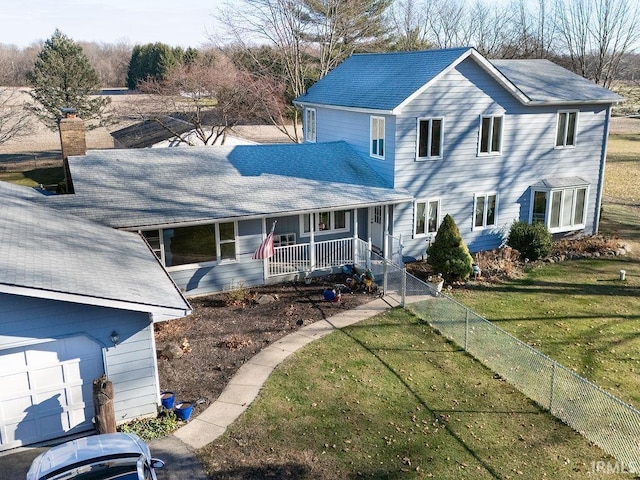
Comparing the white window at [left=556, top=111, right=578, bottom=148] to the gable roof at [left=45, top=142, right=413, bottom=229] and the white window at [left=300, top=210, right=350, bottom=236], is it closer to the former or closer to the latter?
the gable roof at [left=45, top=142, right=413, bottom=229]

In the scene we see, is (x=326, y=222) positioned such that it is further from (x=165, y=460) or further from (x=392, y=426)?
(x=165, y=460)

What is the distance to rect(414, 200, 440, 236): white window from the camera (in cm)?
2128

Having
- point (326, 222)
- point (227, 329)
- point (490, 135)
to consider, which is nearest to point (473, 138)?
point (490, 135)

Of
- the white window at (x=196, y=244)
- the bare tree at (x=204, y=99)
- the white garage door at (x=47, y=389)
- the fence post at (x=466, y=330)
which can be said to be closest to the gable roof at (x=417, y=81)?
the white window at (x=196, y=244)

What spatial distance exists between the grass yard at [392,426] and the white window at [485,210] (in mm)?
9209

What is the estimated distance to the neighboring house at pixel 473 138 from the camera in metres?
20.3

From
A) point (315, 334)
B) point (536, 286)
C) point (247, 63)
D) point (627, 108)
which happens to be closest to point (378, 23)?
point (247, 63)

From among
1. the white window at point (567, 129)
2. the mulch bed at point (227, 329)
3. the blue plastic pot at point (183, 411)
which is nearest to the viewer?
the blue plastic pot at point (183, 411)

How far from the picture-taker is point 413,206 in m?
20.9

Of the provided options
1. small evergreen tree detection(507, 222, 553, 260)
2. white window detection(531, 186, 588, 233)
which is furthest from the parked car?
white window detection(531, 186, 588, 233)

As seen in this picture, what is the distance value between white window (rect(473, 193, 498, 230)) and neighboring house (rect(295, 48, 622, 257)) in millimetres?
42

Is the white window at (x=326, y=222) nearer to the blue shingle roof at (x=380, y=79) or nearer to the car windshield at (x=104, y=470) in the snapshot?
the blue shingle roof at (x=380, y=79)

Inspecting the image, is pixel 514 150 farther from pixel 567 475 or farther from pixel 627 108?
pixel 627 108

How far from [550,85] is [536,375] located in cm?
1592
